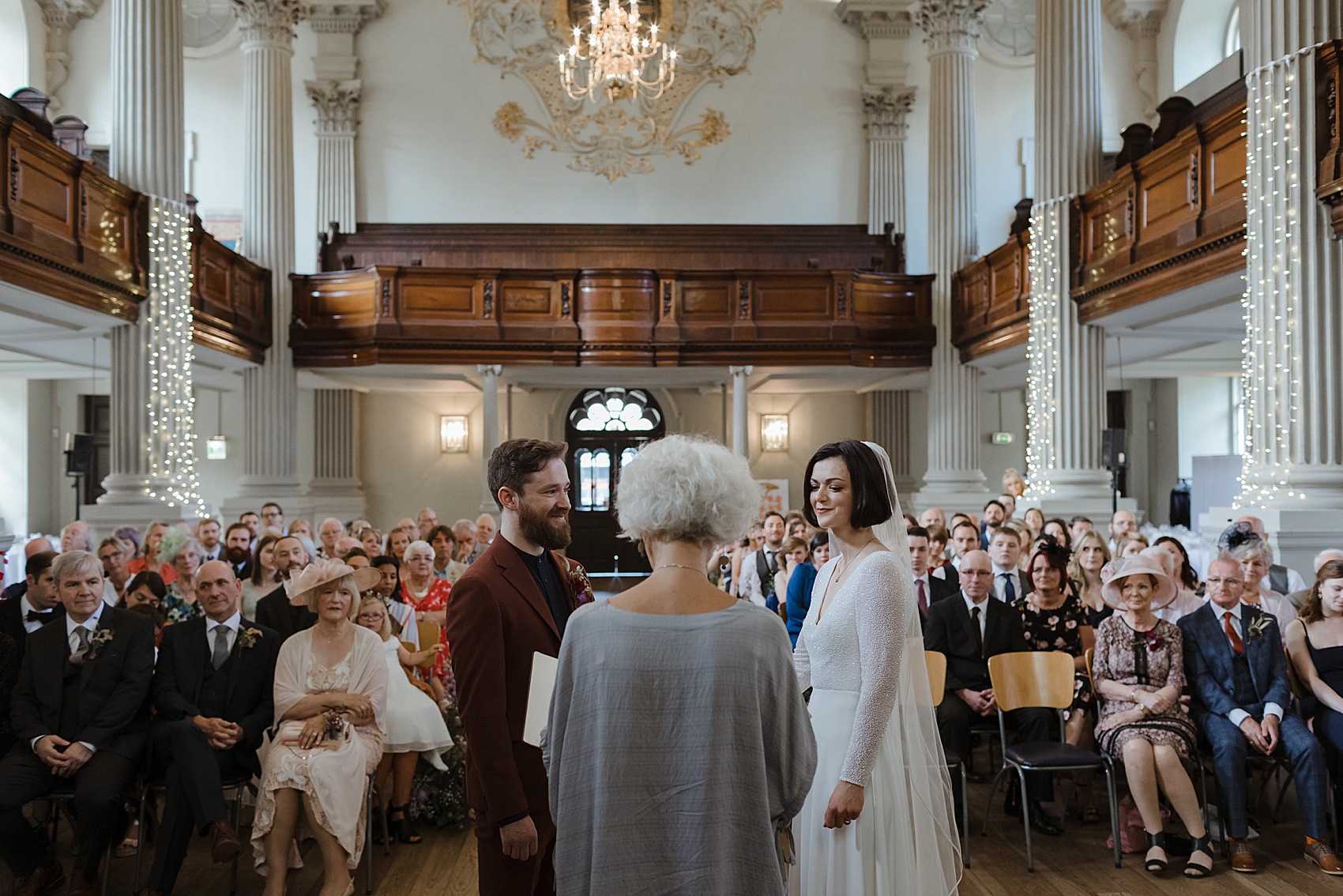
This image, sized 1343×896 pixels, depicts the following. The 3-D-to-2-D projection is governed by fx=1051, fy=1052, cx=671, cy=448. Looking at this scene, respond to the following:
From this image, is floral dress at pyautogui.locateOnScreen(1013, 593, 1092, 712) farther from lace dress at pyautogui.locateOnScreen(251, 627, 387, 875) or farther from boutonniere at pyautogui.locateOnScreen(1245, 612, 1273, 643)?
lace dress at pyautogui.locateOnScreen(251, 627, 387, 875)

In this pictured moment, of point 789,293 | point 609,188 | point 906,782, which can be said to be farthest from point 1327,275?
point 609,188

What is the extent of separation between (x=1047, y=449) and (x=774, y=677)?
8474 millimetres

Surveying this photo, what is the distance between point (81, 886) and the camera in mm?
4000

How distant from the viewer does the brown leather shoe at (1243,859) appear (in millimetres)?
4258

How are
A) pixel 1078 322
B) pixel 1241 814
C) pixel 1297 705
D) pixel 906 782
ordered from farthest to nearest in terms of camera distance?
1. pixel 1078 322
2. pixel 1297 705
3. pixel 1241 814
4. pixel 906 782

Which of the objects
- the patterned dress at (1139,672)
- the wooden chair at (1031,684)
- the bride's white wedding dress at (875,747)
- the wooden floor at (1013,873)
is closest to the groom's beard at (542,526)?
the bride's white wedding dress at (875,747)

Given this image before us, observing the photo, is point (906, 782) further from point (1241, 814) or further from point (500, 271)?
point (500, 271)

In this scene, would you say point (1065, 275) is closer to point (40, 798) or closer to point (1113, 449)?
point (1113, 449)

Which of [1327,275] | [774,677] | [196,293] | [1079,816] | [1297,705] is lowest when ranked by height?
[1079,816]

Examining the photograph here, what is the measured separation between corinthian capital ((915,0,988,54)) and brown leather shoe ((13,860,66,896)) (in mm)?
12585

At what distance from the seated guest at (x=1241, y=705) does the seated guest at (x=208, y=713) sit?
13.1ft

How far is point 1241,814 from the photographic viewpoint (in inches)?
172

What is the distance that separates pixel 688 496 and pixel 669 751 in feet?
1.54

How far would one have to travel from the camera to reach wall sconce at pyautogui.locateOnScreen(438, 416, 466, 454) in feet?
56.8
